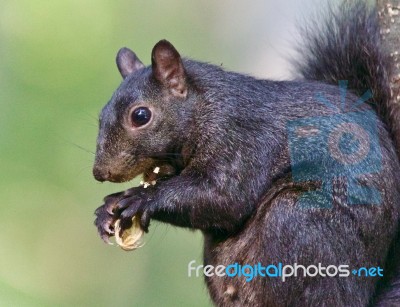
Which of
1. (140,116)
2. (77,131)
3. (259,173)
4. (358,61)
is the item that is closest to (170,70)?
(140,116)

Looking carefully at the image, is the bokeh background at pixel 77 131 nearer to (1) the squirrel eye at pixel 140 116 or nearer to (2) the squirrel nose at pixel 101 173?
(2) the squirrel nose at pixel 101 173

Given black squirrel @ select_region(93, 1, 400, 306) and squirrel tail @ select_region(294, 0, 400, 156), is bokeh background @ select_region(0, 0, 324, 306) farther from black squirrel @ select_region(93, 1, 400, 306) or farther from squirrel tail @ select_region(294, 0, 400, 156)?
black squirrel @ select_region(93, 1, 400, 306)

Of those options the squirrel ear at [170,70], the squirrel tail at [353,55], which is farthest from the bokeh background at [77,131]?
the squirrel ear at [170,70]

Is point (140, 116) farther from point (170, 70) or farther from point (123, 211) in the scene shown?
point (123, 211)

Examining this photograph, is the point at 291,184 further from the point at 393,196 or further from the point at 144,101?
the point at 144,101

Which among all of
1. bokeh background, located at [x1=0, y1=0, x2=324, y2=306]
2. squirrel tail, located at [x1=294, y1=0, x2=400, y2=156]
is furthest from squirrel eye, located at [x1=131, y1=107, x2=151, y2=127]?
bokeh background, located at [x1=0, y1=0, x2=324, y2=306]
